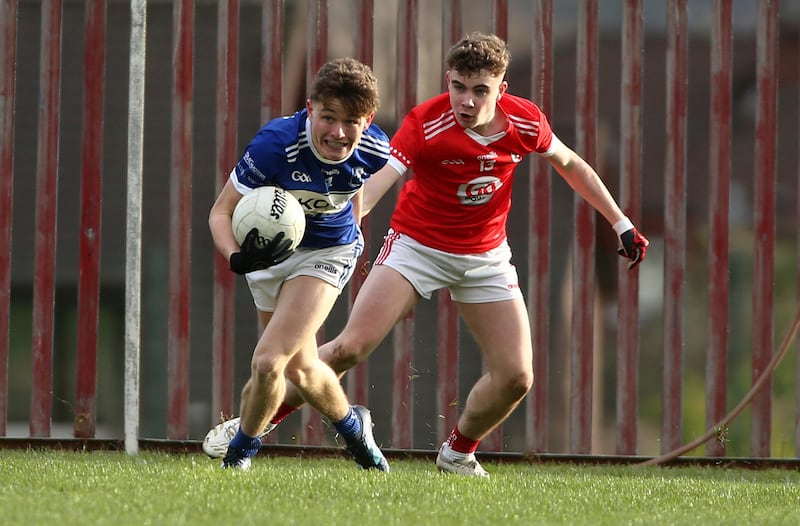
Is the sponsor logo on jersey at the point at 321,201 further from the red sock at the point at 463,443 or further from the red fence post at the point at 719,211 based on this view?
the red fence post at the point at 719,211

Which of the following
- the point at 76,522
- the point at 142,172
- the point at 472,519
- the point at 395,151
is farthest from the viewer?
the point at 142,172

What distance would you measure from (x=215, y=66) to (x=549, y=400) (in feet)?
8.99

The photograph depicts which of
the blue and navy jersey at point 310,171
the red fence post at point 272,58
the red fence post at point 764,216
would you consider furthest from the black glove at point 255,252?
the red fence post at point 764,216

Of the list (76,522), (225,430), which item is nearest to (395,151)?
(225,430)

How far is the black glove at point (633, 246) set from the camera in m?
5.69

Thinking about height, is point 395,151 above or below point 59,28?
below

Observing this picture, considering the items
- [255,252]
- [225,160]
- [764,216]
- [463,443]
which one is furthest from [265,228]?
[764,216]

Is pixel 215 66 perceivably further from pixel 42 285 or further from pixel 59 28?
pixel 42 285

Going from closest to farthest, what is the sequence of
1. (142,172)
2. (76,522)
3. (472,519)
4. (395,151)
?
(76,522) < (472,519) < (395,151) < (142,172)

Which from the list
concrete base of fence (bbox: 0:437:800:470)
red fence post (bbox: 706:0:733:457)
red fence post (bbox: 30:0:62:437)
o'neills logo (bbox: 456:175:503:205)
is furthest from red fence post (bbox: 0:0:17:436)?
red fence post (bbox: 706:0:733:457)

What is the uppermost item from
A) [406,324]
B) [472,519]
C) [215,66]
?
[215,66]

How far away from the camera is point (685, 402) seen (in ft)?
23.1

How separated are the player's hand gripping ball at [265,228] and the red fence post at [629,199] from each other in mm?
2713

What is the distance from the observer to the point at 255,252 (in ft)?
15.5
